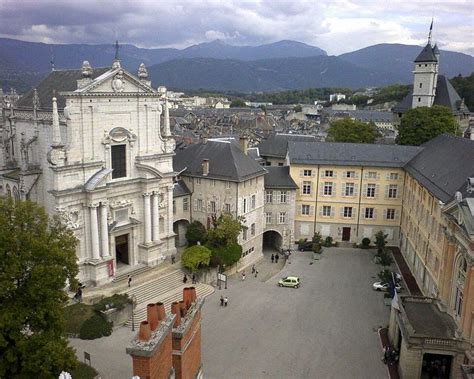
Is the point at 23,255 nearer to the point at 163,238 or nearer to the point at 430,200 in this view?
the point at 163,238

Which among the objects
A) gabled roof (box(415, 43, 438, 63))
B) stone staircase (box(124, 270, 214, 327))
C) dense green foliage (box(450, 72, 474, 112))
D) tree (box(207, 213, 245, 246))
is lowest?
stone staircase (box(124, 270, 214, 327))

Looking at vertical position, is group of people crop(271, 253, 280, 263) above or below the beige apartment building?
below

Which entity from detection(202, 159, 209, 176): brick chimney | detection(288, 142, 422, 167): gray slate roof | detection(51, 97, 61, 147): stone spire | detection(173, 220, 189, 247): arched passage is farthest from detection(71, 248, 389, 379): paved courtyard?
detection(51, 97, 61, 147): stone spire

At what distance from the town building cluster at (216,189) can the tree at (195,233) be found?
74.3 inches

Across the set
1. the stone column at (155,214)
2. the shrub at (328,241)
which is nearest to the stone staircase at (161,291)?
the stone column at (155,214)

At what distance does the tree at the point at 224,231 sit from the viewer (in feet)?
150

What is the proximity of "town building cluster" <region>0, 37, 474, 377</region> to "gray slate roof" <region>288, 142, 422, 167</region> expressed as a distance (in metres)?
0.14

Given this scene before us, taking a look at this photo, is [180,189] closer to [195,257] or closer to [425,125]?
[195,257]

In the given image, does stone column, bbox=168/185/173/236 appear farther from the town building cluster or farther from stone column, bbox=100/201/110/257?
stone column, bbox=100/201/110/257

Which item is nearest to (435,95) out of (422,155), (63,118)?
(422,155)

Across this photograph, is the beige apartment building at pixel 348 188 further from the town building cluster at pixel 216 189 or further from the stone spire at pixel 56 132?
the stone spire at pixel 56 132

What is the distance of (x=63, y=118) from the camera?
39.2m

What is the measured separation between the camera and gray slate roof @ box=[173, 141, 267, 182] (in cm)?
4903

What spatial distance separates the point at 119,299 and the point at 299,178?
2875 cm
